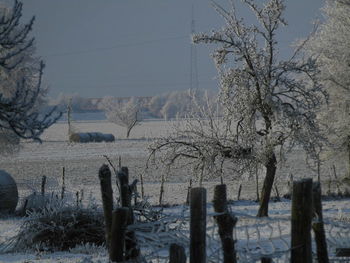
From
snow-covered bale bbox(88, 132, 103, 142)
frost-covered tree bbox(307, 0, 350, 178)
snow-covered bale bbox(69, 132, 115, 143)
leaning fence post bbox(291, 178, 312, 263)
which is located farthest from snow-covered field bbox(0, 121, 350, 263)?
snow-covered bale bbox(88, 132, 103, 142)

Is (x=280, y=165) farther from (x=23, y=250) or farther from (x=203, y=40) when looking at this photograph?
(x=23, y=250)

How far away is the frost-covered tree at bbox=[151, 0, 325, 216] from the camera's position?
1833cm

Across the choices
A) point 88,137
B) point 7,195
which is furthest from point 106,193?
point 88,137

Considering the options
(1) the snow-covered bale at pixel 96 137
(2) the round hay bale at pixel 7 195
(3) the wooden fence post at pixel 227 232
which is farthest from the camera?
(1) the snow-covered bale at pixel 96 137

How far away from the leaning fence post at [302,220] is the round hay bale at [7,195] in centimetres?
1648

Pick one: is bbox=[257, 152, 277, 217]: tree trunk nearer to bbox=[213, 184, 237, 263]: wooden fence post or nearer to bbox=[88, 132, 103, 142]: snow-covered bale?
bbox=[213, 184, 237, 263]: wooden fence post

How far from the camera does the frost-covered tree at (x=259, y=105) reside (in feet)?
60.1

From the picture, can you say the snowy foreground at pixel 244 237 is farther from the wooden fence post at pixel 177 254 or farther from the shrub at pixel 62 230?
the shrub at pixel 62 230

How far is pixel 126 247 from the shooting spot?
5.53m

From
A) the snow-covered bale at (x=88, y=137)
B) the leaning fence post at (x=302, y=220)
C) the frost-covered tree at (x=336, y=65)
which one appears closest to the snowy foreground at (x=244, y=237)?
the leaning fence post at (x=302, y=220)

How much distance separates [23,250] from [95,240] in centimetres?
149

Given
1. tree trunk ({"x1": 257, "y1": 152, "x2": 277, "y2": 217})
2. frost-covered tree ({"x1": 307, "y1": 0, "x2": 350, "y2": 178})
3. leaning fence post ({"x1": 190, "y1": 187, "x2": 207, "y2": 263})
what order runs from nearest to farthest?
leaning fence post ({"x1": 190, "y1": 187, "x2": 207, "y2": 263}) < tree trunk ({"x1": 257, "y1": 152, "x2": 277, "y2": 217}) < frost-covered tree ({"x1": 307, "y1": 0, "x2": 350, "y2": 178})

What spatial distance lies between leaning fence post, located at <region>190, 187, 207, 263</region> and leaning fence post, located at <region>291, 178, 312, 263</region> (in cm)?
72

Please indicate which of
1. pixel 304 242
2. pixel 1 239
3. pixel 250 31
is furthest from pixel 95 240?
pixel 250 31
